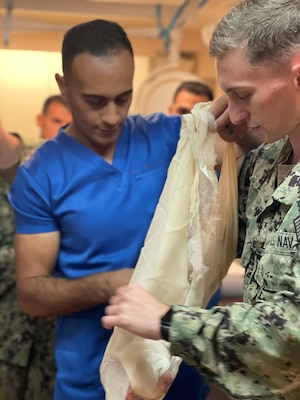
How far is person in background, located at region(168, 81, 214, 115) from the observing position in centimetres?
303

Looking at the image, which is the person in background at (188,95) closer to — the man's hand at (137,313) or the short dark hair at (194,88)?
the short dark hair at (194,88)

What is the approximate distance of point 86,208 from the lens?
4.31ft

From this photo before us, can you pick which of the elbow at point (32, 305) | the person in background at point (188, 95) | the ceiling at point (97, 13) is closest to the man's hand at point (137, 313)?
the elbow at point (32, 305)

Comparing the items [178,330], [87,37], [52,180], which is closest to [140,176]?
[52,180]

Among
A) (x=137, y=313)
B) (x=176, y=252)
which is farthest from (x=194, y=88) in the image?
(x=137, y=313)

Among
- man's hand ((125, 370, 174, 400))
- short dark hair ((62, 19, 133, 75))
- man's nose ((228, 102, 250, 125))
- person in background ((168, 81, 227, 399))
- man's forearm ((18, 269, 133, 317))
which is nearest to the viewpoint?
man's nose ((228, 102, 250, 125))

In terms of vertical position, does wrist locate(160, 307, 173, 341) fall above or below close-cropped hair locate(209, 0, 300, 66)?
below

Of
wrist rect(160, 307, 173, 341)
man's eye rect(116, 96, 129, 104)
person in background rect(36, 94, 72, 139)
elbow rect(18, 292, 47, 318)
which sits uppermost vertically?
man's eye rect(116, 96, 129, 104)

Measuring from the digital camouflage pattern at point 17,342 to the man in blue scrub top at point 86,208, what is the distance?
0.43 meters

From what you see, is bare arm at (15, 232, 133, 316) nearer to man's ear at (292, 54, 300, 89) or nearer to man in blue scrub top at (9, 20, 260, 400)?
man in blue scrub top at (9, 20, 260, 400)

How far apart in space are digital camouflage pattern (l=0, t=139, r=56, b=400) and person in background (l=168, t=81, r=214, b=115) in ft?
A: 4.65

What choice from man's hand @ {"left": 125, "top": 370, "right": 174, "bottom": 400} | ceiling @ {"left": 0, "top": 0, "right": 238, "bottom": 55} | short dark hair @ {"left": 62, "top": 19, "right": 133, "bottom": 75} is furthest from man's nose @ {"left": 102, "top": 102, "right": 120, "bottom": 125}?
ceiling @ {"left": 0, "top": 0, "right": 238, "bottom": 55}

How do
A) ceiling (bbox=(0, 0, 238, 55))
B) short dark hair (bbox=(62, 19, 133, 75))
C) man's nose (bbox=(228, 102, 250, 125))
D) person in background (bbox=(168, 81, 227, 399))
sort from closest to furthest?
1. man's nose (bbox=(228, 102, 250, 125))
2. short dark hair (bbox=(62, 19, 133, 75))
3. ceiling (bbox=(0, 0, 238, 55))
4. person in background (bbox=(168, 81, 227, 399))

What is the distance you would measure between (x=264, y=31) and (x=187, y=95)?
2.19 metres
